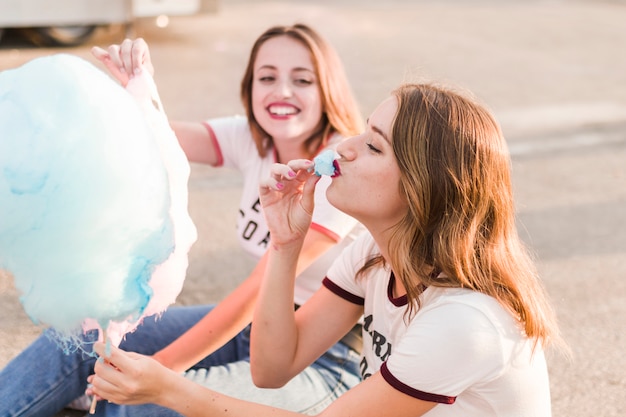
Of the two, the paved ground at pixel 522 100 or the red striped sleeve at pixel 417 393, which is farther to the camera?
the paved ground at pixel 522 100

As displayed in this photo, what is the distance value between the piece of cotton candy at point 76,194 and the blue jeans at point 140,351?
1.68ft

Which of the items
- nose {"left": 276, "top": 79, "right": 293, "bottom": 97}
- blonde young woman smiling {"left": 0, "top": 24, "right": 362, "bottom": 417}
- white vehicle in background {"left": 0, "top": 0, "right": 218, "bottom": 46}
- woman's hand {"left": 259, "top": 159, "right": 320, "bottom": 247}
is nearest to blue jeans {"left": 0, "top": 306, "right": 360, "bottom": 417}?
blonde young woman smiling {"left": 0, "top": 24, "right": 362, "bottom": 417}

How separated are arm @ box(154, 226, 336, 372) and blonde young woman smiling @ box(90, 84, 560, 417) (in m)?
0.37

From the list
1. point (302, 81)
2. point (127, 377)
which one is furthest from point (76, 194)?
point (302, 81)

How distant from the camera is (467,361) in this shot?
178 cm

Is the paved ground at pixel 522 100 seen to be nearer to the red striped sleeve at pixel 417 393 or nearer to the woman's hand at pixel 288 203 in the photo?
the woman's hand at pixel 288 203

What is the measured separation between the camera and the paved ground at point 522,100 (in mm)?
3455

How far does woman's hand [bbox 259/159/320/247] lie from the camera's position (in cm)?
210

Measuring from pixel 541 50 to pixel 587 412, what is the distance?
6.94m

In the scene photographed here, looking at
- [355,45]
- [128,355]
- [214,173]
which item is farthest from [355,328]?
[355,45]

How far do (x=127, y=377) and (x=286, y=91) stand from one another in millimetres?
1151

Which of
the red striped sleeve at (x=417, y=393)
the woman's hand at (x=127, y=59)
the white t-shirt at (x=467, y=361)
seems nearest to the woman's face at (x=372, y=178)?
the white t-shirt at (x=467, y=361)

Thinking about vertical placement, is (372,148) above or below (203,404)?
above

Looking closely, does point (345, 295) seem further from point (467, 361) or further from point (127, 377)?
point (127, 377)
